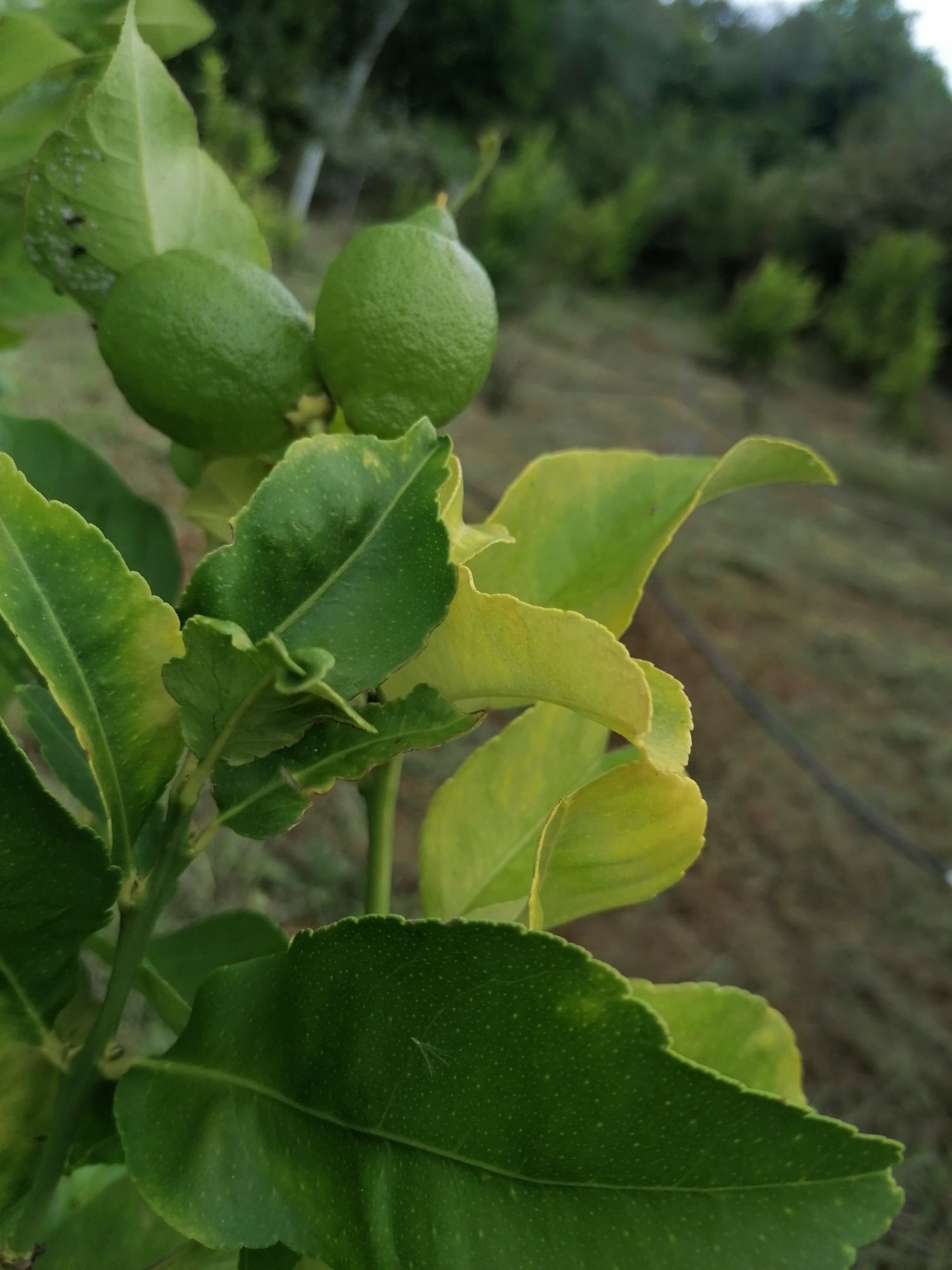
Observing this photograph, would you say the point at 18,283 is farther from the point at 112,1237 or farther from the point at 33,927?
the point at 112,1237

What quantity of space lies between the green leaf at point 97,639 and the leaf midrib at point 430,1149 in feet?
0.24

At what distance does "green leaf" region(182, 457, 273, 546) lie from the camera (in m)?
0.38

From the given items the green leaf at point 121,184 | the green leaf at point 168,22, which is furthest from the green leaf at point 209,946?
the green leaf at point 168,22

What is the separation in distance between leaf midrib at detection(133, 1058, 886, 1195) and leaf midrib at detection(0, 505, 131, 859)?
8 centimetres

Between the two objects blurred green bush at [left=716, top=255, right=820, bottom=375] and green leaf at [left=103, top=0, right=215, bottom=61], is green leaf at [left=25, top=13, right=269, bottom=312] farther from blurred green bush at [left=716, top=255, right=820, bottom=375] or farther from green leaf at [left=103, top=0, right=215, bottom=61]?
blurred green bush at [left=716, top=255, right=820, bottom=375]

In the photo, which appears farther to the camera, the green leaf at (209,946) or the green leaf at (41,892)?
the green leaf at (209,946)

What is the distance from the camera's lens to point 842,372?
9.29 m

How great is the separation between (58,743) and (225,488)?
0.41 feet

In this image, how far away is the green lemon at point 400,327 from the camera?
1.10 feet

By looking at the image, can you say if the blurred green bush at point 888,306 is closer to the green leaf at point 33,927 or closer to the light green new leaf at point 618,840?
the light green new leaf at point 618,840

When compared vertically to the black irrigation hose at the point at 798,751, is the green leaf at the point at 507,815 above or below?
above

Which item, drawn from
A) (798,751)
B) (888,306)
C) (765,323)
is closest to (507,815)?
(798,751)

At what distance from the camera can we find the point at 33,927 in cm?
28

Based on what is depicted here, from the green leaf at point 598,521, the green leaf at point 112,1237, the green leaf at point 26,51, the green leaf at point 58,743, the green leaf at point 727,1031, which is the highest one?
the green leaf at point 26,51
